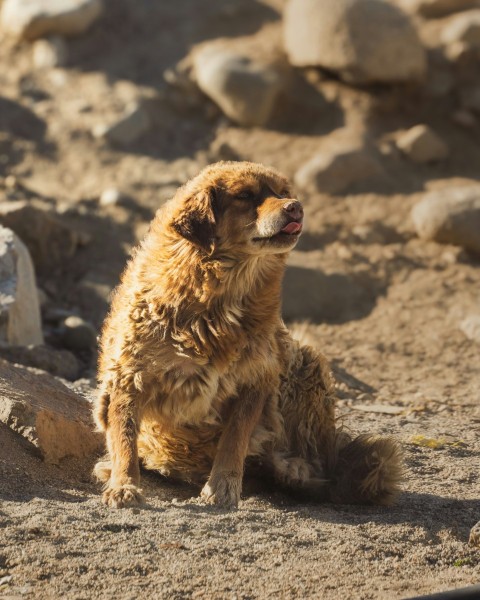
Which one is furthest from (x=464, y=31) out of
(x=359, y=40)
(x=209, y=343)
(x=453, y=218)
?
(x=209, y=343)

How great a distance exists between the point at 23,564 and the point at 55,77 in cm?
1172

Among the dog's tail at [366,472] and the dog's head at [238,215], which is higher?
the dog's head at [238,215]

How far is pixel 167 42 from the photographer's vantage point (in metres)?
16.0

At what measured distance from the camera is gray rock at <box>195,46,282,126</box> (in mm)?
14719

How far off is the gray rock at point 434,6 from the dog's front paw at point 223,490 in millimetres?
11864

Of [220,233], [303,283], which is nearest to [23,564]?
[220,233]

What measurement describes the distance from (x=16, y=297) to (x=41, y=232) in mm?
3132

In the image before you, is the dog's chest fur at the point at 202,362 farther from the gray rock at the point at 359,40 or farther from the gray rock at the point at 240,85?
the gray rock at the point at 359,40

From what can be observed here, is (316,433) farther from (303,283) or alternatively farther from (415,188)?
(415,188)

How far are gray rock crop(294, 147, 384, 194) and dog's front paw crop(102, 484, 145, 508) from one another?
8654mm

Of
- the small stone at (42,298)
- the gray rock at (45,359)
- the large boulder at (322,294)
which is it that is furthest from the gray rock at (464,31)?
the gray rock at (45,359)

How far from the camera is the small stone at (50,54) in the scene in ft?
51.3

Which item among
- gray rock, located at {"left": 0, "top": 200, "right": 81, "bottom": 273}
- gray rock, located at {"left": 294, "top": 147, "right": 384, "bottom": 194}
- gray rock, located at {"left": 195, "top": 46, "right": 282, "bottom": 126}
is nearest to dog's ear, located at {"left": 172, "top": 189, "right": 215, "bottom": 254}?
gray rock, located at {"left": 0, "top": 200, "right": 81, "bottom": 273}

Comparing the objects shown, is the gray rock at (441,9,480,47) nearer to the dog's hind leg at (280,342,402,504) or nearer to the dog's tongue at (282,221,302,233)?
the dog's hind leg at (280,342,402,504)
